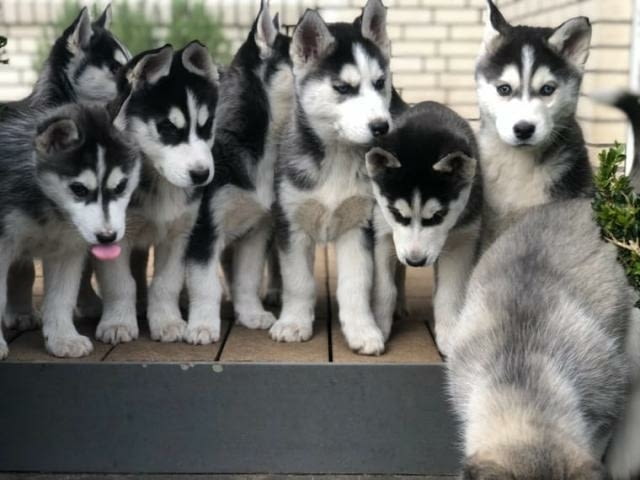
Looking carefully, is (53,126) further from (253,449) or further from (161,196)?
(253,449)

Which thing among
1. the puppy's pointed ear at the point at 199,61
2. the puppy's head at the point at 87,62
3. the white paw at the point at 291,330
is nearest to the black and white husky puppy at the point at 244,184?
the white paw at the point at 291,330

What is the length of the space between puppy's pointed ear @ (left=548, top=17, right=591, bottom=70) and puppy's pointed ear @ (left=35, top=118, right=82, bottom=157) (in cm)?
257

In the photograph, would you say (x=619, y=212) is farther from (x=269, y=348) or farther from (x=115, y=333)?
(x=115, y=333)

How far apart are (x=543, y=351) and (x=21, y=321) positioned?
3.13 meters

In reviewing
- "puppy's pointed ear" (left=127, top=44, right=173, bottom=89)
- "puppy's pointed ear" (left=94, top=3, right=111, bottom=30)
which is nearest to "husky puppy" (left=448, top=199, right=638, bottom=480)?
"puppy's pointed ear" (left=127, top=44, right=173, bottom=89)

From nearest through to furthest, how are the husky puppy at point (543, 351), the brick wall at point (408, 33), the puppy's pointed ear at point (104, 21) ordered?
the husky puppy at point (543, 351) < the puppy's pointed ear at point (104, 21) < the brick wall at point (408, 33)

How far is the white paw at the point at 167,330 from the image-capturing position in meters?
4.96

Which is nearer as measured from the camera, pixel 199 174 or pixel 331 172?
pixel 199 174

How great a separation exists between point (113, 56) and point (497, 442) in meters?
3.58

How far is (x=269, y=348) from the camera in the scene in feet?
16.0

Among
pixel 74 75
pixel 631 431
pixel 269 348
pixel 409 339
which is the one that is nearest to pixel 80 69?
pixel 74 75

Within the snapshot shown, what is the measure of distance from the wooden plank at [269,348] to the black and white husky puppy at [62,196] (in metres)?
0.79

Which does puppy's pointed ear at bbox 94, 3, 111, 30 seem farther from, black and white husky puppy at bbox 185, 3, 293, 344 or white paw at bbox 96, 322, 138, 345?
white paw at bbox 96, 322, 138, 345

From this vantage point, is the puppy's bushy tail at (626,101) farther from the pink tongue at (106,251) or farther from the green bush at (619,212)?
the pink tongue at (106,251)
